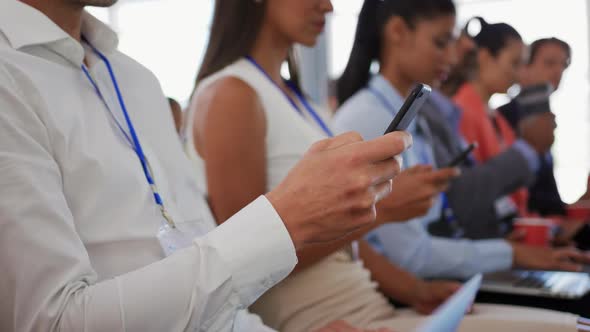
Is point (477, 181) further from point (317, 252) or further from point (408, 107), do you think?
point (408, 107)

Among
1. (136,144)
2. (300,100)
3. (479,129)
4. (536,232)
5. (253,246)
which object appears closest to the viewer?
(253,246)

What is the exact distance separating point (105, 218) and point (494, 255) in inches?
51.8

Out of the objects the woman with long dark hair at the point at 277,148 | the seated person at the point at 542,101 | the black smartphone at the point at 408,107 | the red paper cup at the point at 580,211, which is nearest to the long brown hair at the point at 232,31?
the woman with long dark hair at the point at 277,148

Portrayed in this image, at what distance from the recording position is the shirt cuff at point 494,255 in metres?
1.81

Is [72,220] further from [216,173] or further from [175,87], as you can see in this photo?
[175,87]

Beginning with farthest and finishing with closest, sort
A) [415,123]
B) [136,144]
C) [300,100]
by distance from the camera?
[415,123], [300,100], [136,144]

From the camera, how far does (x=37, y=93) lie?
2.51ft

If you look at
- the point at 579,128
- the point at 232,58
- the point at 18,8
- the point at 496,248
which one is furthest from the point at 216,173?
the point at 579,128

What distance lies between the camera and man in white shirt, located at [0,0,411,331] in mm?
683

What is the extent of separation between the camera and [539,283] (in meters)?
1.68

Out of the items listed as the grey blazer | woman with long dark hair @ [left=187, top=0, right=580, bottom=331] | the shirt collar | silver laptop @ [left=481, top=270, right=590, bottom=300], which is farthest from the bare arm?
the grey blazer

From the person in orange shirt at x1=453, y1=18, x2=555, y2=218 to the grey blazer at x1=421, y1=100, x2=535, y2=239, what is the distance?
622 millimetres

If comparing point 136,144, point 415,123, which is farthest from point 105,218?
point 415,123

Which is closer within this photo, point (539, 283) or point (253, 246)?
point (253, 246)
